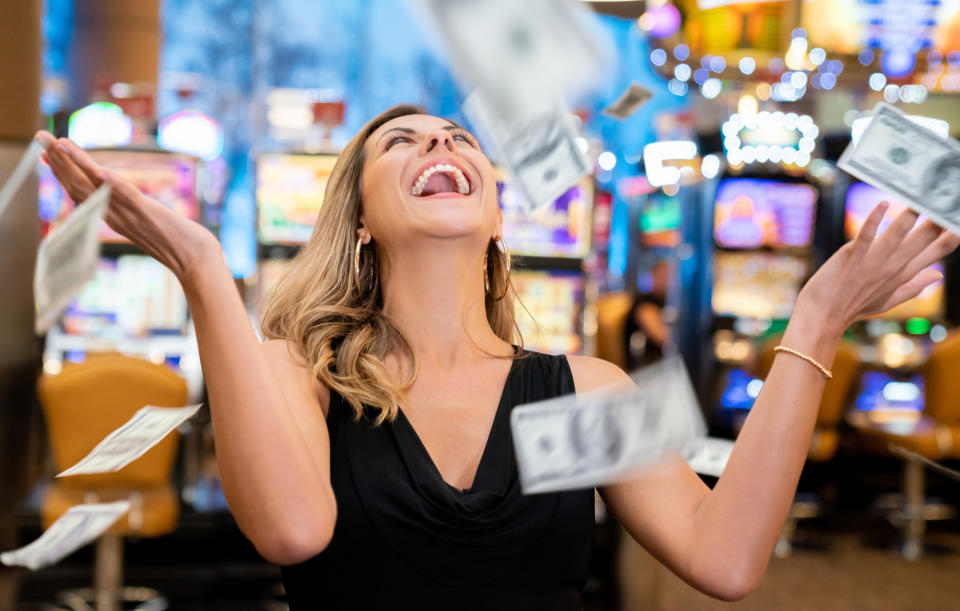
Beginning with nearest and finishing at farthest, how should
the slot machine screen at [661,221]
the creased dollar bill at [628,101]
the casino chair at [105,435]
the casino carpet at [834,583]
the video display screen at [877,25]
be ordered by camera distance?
the creased dollar bill at [628,101]
the casino chair at [105,435]
the casino carpet at [834,583]
the video display screen at [877,25]
the slot machine screen at [661,221]

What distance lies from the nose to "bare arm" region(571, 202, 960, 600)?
0.54m

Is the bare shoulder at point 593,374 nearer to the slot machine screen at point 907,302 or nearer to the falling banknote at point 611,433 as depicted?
the falling banknote at point 611,433

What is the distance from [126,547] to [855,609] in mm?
3247

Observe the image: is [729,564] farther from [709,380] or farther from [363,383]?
[709,380]

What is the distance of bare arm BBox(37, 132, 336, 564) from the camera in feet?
3.33

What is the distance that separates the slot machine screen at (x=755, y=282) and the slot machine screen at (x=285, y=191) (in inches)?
115

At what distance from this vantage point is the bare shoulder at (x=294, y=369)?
1.36m

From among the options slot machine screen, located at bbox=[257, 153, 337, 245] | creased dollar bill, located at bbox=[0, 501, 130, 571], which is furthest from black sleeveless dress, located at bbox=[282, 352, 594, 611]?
slot machine screen, located at bbox=[257, 153, 337, 245]

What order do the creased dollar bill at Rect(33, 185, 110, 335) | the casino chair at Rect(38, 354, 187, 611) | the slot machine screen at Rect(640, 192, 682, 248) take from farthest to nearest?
the slot machine screen at Rect(640, 192, 682, 248), the casino chair at Rect(38, 354, 187, 611), the creased dollar bill at Rect(33, 185, 110, 335)

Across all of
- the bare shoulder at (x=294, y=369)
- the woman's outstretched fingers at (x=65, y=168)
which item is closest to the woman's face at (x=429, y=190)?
the bare shoulder at (x=294, y=369)

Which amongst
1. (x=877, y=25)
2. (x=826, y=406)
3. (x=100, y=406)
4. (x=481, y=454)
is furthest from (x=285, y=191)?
(x=877, y=25)

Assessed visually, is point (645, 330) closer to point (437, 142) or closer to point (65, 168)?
point (437, 142)

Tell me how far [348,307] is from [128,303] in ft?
11.9

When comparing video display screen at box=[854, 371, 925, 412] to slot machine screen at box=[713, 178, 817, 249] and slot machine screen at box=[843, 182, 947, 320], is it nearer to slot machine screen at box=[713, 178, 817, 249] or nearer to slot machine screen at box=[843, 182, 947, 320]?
slot machine screen at box=[843, 182, 947, 320]
